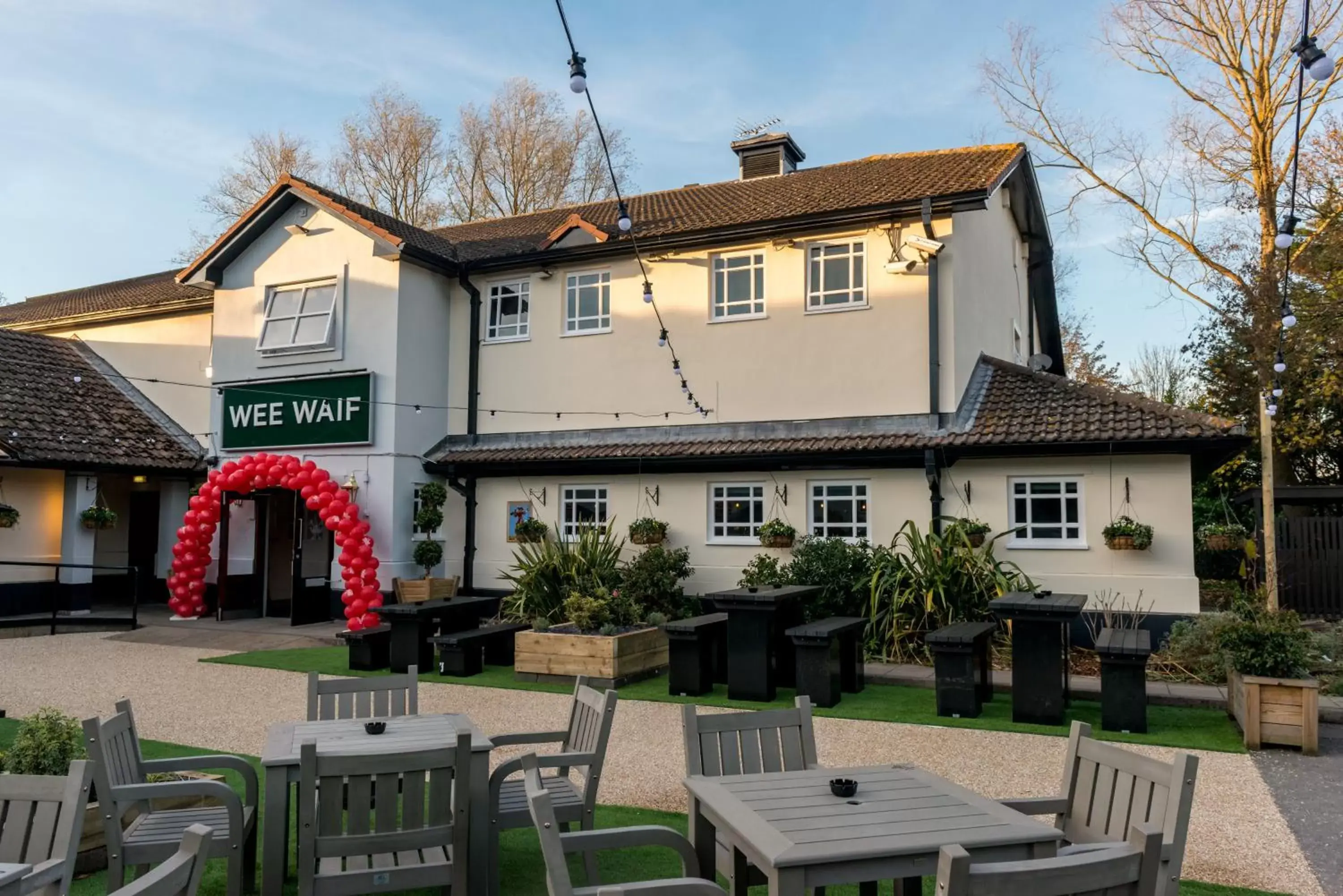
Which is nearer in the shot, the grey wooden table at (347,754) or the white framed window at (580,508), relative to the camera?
the grey wooden table at (347,754)

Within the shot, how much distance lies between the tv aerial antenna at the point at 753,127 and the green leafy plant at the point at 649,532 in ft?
27.9

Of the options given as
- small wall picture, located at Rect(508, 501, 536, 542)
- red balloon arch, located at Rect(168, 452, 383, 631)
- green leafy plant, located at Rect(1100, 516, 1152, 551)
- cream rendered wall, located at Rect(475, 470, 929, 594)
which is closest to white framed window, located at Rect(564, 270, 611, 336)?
cream rendered wall, located at Rect(475, 470, 929, 594)

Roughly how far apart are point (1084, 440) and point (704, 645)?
5.38 metres

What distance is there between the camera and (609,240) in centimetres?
1510

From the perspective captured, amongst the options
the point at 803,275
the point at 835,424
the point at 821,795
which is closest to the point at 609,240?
the point at 803,275

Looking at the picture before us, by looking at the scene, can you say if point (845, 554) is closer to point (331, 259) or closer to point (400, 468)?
point (400, 468)

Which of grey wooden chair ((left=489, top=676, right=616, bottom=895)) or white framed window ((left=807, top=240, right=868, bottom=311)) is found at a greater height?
white framed window ((left=807, top=240, right=868, bottom=311))

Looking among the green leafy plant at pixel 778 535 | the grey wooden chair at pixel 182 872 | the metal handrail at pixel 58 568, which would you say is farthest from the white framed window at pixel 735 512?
the grey wooden chair at pixel 182 872

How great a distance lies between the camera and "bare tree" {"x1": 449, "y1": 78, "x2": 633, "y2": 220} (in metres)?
26.8

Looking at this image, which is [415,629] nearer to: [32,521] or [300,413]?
[300,413]

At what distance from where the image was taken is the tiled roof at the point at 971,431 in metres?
11.6

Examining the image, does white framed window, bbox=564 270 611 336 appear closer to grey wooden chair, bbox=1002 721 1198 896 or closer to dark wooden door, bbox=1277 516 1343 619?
dark wooden door, bbox=1277 516 1343 619

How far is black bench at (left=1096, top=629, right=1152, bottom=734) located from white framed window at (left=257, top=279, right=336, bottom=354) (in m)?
12.5

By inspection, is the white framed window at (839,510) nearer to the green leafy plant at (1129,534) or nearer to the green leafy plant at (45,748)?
the green leafy plant at (1129,534)
